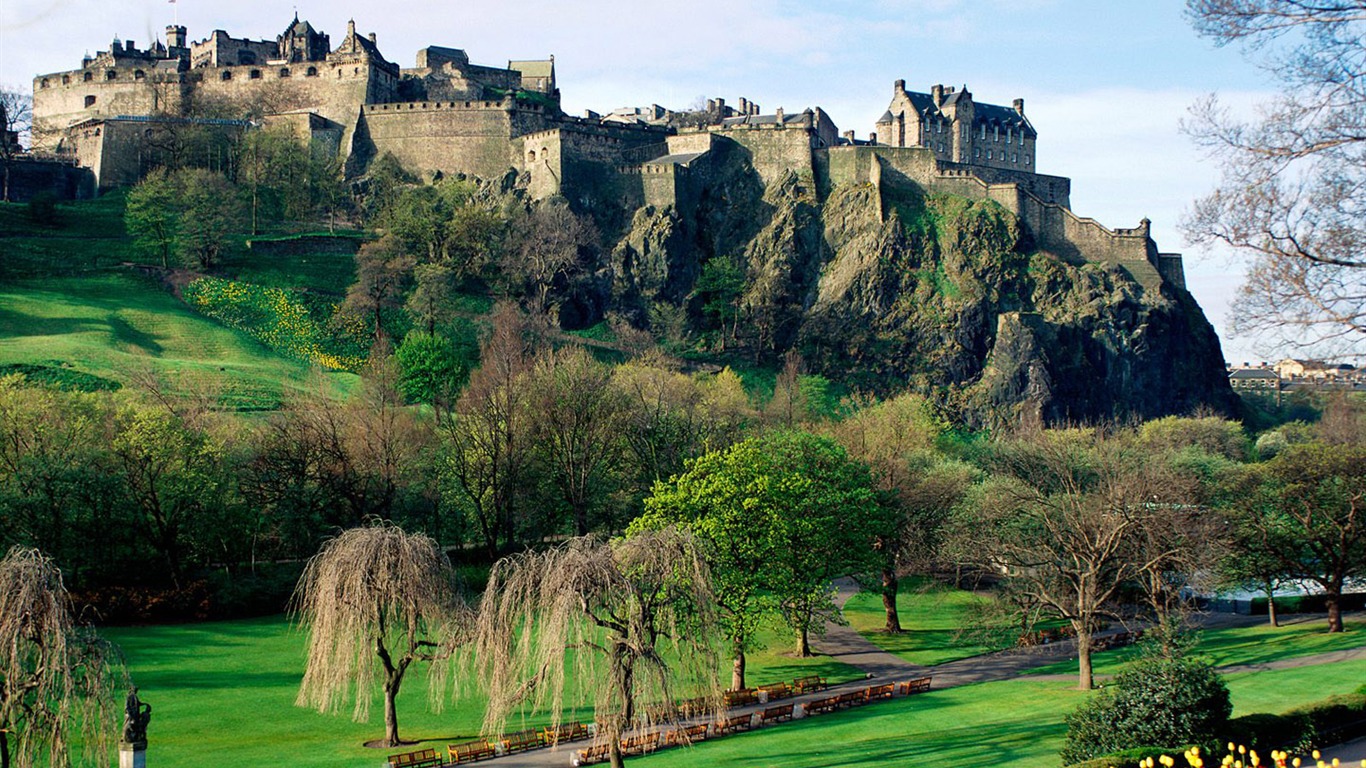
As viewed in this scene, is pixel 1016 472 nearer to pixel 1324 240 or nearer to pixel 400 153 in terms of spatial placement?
pixel 1324 240

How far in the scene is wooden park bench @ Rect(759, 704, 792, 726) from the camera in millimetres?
28031

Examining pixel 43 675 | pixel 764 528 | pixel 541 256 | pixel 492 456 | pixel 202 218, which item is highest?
pixel 202 218

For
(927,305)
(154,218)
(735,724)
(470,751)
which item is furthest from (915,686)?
(154,218)

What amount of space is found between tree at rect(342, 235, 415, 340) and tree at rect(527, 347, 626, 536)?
837 inches

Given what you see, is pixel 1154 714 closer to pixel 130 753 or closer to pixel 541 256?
pixel 130 753

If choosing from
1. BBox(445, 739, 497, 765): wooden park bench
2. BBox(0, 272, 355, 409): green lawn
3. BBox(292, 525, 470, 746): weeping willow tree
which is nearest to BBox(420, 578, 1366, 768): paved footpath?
BBox(445, 739, 497, 765): wooden park bench

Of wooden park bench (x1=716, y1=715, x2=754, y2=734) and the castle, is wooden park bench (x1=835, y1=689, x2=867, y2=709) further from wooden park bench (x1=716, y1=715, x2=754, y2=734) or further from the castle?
the castle

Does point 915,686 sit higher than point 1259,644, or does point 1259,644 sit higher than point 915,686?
point 1259,644

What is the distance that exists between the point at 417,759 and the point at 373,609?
2973mm

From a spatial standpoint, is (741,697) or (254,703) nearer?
(254,703)

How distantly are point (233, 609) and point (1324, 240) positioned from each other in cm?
3614

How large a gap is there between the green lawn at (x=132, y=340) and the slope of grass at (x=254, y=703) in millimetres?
19663

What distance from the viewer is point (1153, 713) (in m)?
21.1

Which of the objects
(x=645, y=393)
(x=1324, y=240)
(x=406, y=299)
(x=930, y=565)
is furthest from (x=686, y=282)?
(x=1324, y=240)
